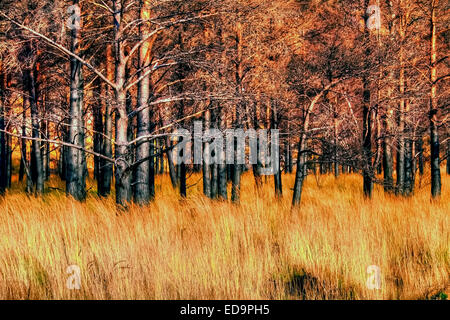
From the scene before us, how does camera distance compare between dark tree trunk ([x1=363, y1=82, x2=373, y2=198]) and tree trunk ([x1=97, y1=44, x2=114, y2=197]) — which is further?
tree trunk ([x1=97, y1=44, x2=114, y2=197])

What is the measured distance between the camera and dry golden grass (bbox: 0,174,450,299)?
12.4ft

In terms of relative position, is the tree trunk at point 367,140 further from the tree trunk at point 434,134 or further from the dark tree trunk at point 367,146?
the tree trunk at point 434,134

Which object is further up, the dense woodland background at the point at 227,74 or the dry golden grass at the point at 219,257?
the dense woodland background at the point at 227,74

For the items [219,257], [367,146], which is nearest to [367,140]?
[367,146]

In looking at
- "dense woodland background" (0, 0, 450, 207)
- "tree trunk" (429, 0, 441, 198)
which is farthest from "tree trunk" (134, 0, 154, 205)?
"tree trunk" (429, 0, 441, 198)

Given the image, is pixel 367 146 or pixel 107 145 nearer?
pixel 367 146

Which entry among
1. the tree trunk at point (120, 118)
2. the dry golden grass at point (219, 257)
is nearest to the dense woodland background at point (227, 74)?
the tree trunk at point (120, 118)

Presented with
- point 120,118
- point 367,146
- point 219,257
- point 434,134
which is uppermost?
point 434,134

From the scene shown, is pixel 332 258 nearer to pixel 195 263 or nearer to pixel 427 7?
pixel 195 263

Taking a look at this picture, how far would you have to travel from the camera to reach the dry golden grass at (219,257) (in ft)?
12.4

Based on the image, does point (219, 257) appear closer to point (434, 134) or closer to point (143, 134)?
point (143, 134)

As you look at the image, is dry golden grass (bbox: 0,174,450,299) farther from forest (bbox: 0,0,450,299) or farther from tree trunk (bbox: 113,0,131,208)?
tree trunk (bbox: 113,0,131,208)

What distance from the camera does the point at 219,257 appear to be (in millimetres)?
4539

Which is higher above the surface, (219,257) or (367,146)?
(367,146)
